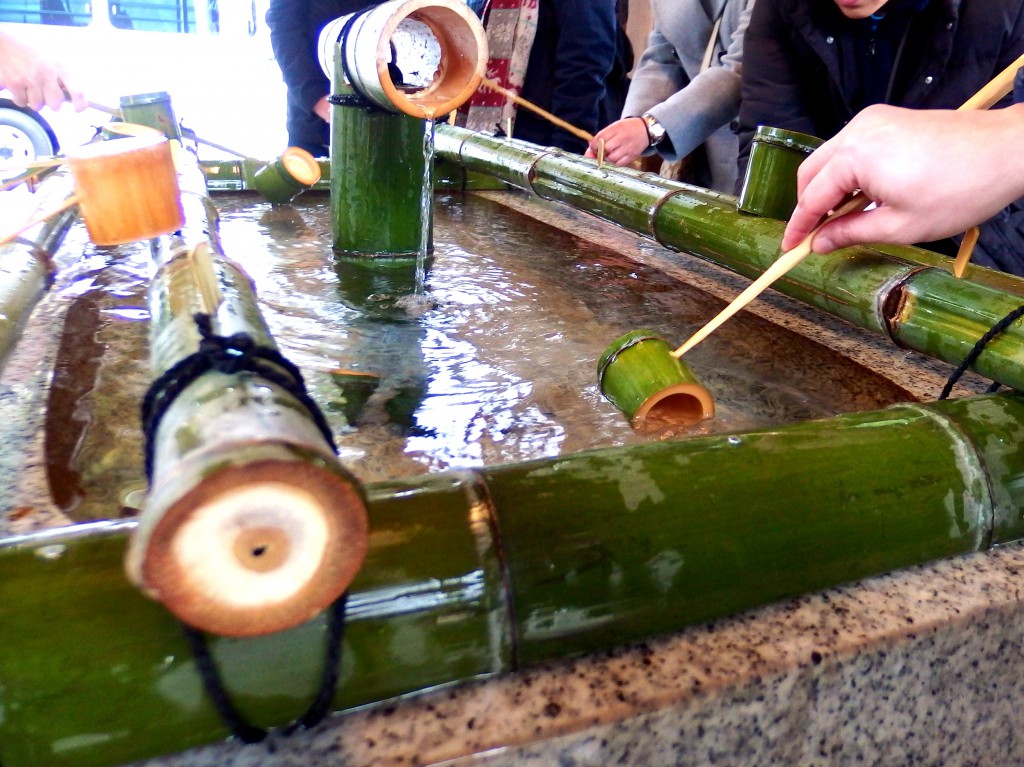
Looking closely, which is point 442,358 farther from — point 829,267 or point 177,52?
point 177,52

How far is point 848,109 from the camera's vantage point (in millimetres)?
2648

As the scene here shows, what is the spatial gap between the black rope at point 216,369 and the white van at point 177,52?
24.4 ft

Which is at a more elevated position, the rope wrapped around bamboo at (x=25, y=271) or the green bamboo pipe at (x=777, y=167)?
the green bamboo pipe at (x=777, y=167)

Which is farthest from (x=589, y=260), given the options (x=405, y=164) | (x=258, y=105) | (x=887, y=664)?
(x=258, y=105)

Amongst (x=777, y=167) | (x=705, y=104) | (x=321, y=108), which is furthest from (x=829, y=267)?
(x=321, y=108)

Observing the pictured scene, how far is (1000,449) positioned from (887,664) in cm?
37

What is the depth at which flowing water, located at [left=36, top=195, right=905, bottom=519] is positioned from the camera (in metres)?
1.25

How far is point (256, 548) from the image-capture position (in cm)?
51

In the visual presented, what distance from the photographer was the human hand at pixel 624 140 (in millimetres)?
3412

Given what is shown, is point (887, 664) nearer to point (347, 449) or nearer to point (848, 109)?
point (347, 449)

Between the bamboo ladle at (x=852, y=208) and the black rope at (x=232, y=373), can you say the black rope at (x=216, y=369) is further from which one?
the bamboo ladle at (x=852, y=208)

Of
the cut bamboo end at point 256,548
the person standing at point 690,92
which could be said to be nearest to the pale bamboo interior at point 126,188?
the cut bamboo end at point 256,548

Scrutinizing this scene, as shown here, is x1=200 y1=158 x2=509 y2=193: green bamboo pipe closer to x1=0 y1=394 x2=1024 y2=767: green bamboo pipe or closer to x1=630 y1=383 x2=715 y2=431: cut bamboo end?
x1=630 y1=383 x2=715 y2=431: cut bamboo end

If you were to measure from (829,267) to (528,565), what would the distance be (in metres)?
1.20
